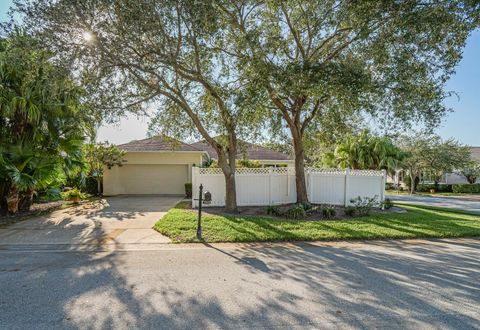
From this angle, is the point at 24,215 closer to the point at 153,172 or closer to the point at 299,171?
the point at 153,172

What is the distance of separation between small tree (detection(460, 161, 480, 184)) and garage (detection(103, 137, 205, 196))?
2927 cm

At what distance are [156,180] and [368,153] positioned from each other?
12985mm

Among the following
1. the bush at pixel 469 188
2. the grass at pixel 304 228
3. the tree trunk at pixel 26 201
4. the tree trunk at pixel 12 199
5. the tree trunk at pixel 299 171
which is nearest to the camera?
the grass at pixel 304 228

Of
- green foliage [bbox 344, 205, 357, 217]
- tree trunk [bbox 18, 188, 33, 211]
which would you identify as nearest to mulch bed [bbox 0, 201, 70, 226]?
tree trunk [bbox 18, 188, 33, 211]

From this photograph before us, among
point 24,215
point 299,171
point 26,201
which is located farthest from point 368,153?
point 26,201

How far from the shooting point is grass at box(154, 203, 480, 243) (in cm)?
730

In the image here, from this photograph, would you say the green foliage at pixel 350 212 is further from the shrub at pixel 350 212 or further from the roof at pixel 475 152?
the roof at pixel 475 152

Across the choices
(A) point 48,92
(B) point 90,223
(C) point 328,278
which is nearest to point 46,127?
(A) point 48,92

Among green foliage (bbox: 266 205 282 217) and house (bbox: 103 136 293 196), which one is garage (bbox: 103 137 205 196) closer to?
house (bbox: 103 136 293 196)

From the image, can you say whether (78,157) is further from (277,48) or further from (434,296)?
(434,296)

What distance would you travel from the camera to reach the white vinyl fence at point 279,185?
1235 centimetres

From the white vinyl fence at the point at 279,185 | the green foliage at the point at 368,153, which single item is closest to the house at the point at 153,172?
the green foliage at the point at 368,153

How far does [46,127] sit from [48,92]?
7.93 feet

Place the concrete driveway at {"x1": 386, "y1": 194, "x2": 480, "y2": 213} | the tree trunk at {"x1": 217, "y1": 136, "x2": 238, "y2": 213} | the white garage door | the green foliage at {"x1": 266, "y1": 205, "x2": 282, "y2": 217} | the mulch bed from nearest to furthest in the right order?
the mulch bed < the green foliage at {"x1": 266, "y1": 205, "x2": 282, "y2": 217} < the tree trunk at {"x1": 217, "y1": 136, "x2": 238, "y2": 213} < the concrete driveway at {"x1": 386, "y1": 194, "x2": 480, "y2": 213} < the white garage door
